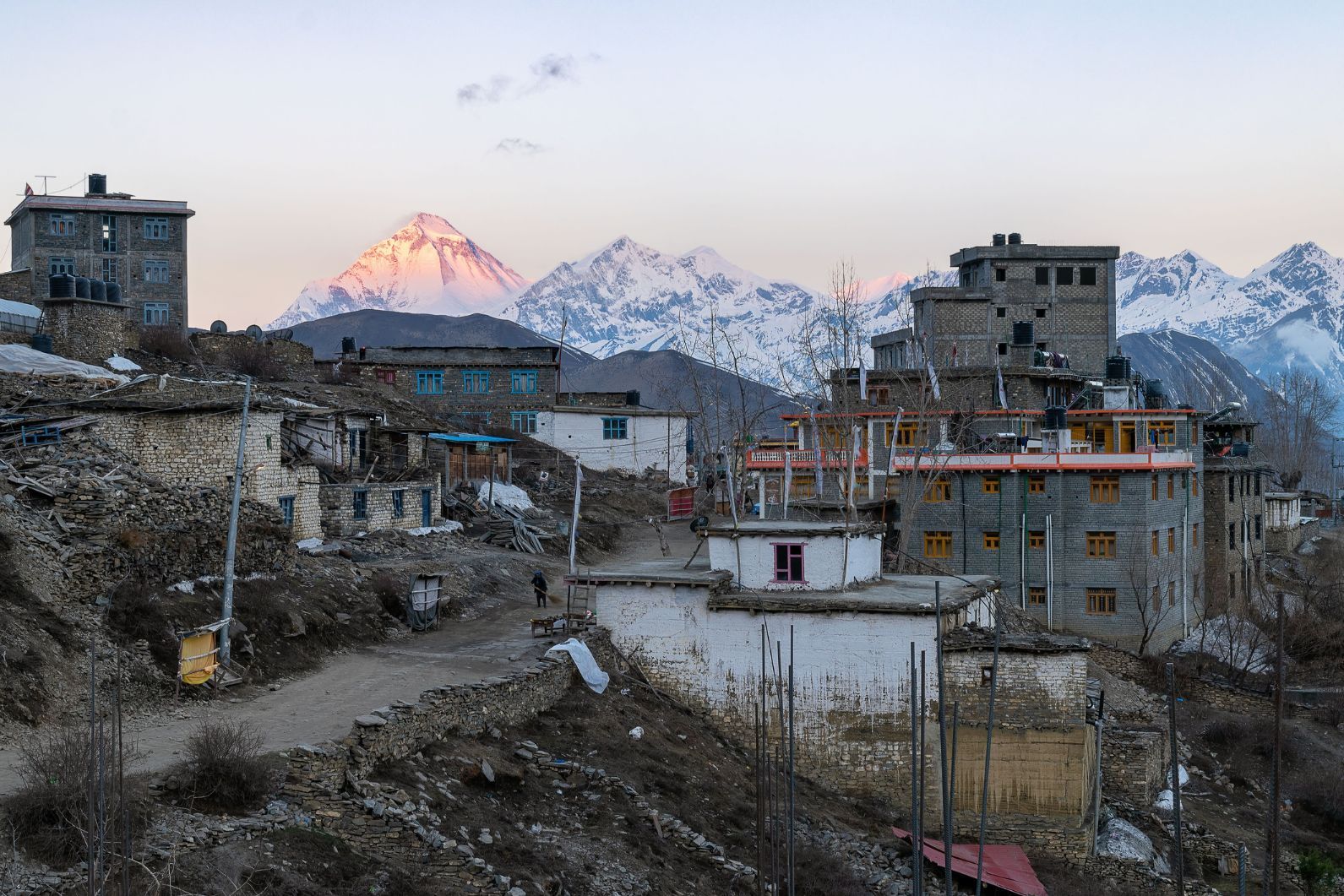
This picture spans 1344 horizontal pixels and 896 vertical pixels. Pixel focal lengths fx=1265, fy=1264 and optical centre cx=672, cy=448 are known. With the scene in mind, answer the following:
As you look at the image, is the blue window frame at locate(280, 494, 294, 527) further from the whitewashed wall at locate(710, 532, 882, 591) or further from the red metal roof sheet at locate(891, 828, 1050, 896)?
the red metal roof sheet at locate(891, 828, 1050, 896)

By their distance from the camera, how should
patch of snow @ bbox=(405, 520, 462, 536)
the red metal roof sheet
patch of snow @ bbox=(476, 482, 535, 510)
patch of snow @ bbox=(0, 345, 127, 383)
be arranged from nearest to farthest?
the red metal roof sheet → patch of snow @ bbox=(0, 345, 127, 383) → patch of snow @ bbox=(405, 520, 462, 536) → patch of snow @ bbox=(476, 482, 535, 510)

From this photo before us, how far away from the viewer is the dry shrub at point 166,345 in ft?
150

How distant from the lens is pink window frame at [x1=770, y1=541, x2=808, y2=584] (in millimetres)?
24484

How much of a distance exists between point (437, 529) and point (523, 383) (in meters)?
20.2

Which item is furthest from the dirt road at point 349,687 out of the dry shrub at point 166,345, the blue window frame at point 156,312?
the blue window frame at point 156,312

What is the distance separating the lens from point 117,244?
55.4 meters

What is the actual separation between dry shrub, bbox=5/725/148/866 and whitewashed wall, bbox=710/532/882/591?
523 inches

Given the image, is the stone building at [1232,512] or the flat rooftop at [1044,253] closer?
the stone building at [1232,512]

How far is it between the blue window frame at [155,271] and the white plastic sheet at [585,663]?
40368mm

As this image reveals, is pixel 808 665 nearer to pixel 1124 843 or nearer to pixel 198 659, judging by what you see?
pixel 1124 843

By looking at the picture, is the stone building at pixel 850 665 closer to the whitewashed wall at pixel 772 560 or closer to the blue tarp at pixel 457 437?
the whitewashed wall at pixel 772 560

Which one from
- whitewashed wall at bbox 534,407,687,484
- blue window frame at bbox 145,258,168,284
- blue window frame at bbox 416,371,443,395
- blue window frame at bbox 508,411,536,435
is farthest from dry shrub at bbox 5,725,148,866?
blue window frame at bbox 145,258,168,284

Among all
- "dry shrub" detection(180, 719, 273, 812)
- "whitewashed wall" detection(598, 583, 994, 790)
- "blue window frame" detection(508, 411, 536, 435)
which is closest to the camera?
"dry shrub" detection(180, 719, 273, 812)

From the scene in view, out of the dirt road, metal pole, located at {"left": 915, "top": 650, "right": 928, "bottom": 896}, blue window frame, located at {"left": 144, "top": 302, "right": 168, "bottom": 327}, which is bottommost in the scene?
metal pole, located at {"left": 915, "top": 650, "right": 928, "bottom": 896}
